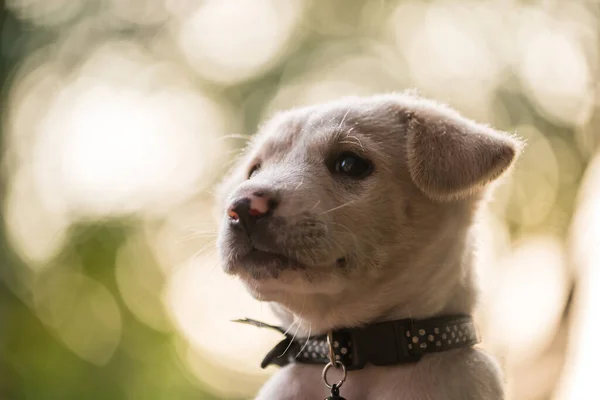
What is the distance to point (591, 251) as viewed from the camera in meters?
2.66

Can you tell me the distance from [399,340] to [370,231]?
0.87 ft

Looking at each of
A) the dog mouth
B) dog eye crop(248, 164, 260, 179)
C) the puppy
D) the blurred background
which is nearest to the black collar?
the puppy

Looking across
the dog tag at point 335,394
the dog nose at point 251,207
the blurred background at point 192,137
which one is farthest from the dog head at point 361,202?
the blurred background at point 192,137

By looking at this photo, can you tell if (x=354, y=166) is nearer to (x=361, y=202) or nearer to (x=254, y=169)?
(x=361, y=202)

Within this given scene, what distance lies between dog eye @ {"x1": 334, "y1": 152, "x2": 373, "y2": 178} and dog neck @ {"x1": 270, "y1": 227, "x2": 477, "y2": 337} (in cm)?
25

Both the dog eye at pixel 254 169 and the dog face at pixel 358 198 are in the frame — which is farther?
the dog eye at pixel 254 169

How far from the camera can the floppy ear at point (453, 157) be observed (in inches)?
61.8

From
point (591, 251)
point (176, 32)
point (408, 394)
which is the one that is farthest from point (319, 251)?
point (176, 32)

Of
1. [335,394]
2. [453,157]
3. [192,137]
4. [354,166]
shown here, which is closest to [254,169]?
[354,166]

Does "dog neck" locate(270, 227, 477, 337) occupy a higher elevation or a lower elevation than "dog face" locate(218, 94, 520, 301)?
lower

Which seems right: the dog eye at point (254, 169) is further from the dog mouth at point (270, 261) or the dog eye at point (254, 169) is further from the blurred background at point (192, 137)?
the blurred background at point (192, 137)

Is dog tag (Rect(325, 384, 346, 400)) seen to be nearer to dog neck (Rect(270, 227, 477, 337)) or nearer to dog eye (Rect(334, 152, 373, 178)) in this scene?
dog neck (Rect(270, 227, 477, 337))

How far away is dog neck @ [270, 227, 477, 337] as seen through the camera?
157 cm

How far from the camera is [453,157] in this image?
1597 mm
